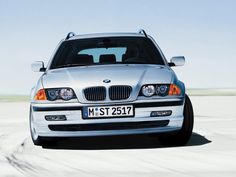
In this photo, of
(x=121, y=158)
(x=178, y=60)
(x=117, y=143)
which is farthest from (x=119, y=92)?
(x=178, y=60)

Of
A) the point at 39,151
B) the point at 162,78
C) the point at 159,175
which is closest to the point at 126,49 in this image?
the point at 162,78

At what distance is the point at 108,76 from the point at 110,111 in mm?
505

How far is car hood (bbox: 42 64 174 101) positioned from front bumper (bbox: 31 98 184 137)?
0.26 m

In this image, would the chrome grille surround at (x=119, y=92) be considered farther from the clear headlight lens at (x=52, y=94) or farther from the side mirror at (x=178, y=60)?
the side mirror at (x=178, y=60)

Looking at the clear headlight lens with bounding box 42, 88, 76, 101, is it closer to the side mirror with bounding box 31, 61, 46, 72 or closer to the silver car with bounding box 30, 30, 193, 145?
the silver car with bounding box 30, 30, 193, 145

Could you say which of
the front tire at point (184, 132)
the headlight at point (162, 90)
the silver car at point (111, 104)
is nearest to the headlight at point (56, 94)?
the silver car at point (111, 104)

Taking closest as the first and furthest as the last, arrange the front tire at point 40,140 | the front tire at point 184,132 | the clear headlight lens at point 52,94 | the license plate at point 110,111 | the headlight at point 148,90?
the license plate at point 110,111 < the headlight at point 148,90 < the clear headlight lens at point 52,94 < the front tire at point 184,132 < the front tire at point 40,140

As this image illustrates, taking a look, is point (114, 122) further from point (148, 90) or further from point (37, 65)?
point (37, 65)

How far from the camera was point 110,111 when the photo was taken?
7316mm

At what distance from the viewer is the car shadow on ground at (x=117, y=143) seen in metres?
8.06

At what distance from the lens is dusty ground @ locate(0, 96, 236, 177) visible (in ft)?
19.0

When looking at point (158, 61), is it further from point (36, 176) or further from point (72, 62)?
point (36, 176)

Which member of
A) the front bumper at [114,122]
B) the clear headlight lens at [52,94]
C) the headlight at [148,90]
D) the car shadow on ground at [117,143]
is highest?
the headlight at [148,90]

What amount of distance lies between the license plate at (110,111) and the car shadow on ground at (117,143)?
75cm
